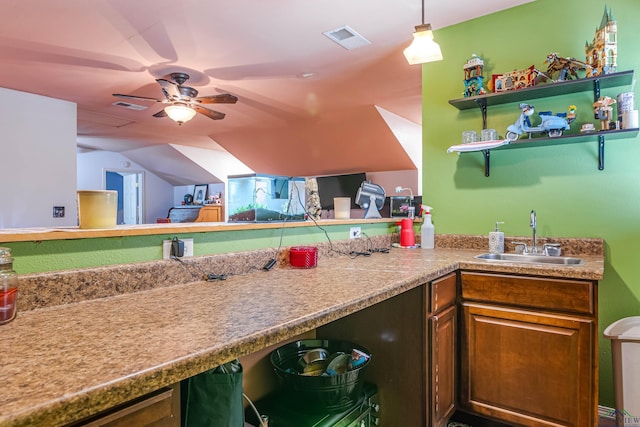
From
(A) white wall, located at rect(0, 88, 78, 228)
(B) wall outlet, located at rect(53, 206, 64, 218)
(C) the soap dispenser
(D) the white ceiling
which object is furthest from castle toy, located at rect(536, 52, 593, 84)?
(B) wall outlet, located at rect(53, 206, 64, 218)

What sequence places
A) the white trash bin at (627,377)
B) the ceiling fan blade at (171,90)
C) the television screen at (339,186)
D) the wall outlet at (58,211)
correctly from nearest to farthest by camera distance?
the white trash bin at (627,377)
the ceiling fan blade at (171,90)
the wall outlet at (58,211)
the television screen at (339,186)

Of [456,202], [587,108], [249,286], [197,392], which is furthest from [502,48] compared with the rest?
[197,392]

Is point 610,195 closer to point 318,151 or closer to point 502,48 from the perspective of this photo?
point 502,48

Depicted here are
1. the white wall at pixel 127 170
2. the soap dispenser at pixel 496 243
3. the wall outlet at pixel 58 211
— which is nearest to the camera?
the soap dispenser at pixel 496 243

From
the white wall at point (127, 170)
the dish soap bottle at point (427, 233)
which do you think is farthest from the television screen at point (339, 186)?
the white wall at point (127, 170)

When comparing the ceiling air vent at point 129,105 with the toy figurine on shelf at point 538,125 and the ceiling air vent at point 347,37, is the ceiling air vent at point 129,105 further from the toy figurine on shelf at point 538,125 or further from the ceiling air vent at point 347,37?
the toy figurine on shelf at point 538,125

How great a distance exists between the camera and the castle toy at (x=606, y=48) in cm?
194

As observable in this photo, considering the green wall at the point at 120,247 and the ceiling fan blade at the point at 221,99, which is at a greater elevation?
the ceiling fan blade at the point at 221,99

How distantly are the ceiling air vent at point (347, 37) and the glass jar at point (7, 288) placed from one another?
2.48 m

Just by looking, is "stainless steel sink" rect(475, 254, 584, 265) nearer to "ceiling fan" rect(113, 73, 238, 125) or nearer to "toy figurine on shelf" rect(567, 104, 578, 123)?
"toy figurine on shelf" rect(567, 104, 578, 123)

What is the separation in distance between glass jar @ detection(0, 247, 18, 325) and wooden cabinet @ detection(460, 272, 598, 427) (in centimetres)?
177

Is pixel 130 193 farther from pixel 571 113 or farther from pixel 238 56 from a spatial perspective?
pixel 571 113

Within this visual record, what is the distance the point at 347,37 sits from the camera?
9.35 feet

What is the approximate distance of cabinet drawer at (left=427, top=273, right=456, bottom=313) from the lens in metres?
1.64
